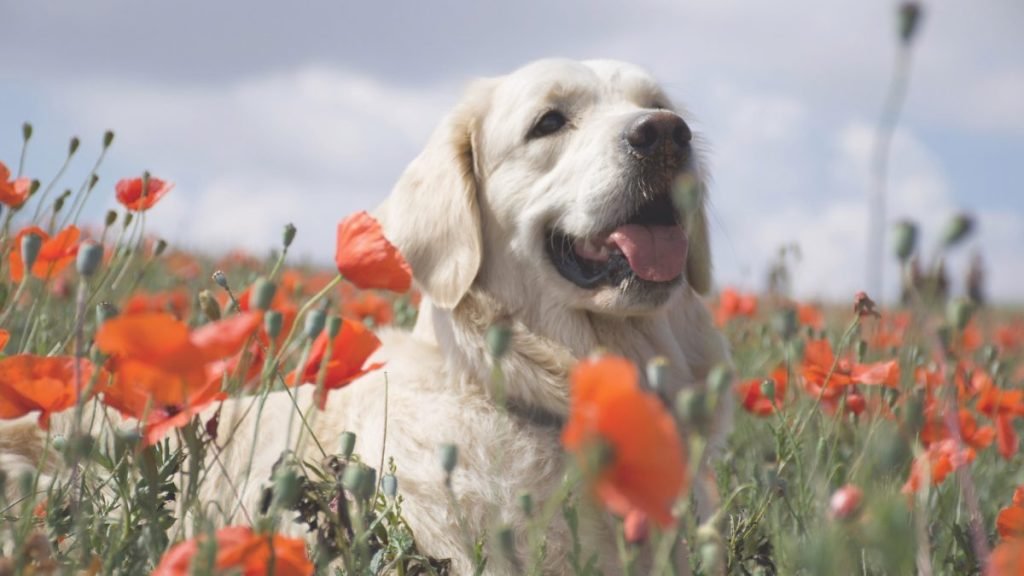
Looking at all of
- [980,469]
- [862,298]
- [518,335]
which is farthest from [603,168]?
[980,469]

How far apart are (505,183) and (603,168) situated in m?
0.40

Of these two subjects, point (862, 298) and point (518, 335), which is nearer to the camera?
point (862, 298)

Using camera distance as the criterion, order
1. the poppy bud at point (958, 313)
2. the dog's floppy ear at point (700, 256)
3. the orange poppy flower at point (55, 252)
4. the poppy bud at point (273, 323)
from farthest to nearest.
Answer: the dog's floppy ear at point (700, 256) < the orange poppy flower at point (55, 252) < the poppy bud at point (273, 323) < the poppy bud at point (958, 313)

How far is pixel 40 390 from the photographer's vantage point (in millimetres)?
1629

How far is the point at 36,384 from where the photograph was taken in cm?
162

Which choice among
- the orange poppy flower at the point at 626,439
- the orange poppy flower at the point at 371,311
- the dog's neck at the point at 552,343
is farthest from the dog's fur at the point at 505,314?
the orange poppy flower at the point at 626,439

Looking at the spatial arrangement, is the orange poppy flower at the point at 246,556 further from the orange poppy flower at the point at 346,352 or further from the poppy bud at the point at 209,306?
the poppy bud at the point at 209,306

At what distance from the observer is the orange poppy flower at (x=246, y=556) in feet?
4.13

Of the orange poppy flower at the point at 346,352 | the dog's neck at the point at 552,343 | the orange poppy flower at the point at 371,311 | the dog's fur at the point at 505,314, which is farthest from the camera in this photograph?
the orange poppy flower at the point at 371,311

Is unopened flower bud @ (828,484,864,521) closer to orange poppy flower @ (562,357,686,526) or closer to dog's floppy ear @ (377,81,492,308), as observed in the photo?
orange poppy flower @ (562,357,686,526)

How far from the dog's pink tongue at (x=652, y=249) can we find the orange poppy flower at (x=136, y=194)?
1.36 metres

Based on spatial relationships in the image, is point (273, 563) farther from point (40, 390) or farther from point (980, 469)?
point (980, 469)

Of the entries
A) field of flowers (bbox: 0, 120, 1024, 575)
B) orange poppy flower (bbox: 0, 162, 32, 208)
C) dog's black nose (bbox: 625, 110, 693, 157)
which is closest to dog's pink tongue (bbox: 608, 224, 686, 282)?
dog's black nose (bbox: 625, 110, 693, 157)


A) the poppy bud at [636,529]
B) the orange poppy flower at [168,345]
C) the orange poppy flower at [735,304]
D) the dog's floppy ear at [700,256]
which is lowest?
the orange poppy flower at [735,304]
